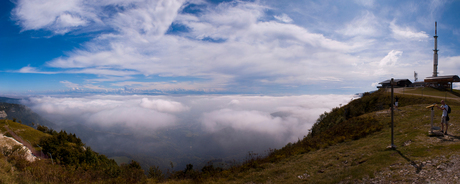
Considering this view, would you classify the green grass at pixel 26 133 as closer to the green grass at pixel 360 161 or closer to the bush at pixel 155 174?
the bush at pixel 155 174

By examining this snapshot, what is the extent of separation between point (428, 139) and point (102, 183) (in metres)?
20.6

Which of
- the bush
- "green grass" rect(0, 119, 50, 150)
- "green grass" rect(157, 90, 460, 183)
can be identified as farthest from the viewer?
"green grass" rect(0, 119, 50, 150)

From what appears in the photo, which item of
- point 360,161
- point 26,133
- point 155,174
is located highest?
point 360,161

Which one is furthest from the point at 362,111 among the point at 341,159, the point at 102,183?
Answer: the point at 102,183

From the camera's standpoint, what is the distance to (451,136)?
10312 millimetres

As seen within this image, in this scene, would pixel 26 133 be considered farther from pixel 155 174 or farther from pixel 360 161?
pixel 360 161

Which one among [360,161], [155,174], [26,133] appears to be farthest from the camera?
[26,133]

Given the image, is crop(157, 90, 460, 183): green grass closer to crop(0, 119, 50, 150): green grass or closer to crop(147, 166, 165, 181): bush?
crop(147, 166, 165, 181): bush

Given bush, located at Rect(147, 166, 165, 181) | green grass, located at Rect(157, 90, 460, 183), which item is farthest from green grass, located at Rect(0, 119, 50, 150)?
green grass, located at Rect(157, 90, 460, 183)

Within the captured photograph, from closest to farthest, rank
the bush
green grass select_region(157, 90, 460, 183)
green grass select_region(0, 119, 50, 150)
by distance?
green grass select_region(157, 90, 460, 183) < the bush < green grass select_region(0, 119, 50, 150)

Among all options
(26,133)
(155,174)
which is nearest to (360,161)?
(155,174)

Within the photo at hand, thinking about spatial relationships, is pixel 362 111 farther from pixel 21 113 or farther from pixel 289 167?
pixel 21 113

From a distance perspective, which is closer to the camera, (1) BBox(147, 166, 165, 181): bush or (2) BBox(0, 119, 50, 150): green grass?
(1) BBox(147, 166, 165, 181): bush

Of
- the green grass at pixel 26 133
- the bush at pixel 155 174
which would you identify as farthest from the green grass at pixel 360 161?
the green grass at pixel 26 133
